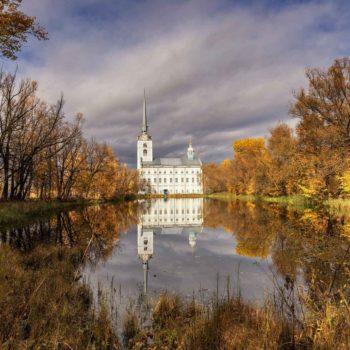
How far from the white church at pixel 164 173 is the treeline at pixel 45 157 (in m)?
60.1

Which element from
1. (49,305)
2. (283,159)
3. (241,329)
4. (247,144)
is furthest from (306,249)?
(247,144)

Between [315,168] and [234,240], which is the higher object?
[315,168]

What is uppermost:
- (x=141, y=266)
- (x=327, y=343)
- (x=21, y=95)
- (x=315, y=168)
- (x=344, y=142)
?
(x=21, y=95)

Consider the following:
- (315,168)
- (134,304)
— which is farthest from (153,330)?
(315,168)

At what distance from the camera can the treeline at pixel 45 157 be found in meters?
24.3

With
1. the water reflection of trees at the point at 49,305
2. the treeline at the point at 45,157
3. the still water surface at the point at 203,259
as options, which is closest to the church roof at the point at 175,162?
the treeline at the point at 45,157

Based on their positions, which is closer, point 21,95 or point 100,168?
point 21,95

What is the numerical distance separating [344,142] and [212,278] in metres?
23.8

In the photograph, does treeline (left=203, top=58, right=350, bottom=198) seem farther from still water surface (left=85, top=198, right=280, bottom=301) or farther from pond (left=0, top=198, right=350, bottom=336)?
still water surface (left=85, top=198, right=280, bottom=301)

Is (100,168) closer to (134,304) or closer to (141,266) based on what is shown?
(141,266)

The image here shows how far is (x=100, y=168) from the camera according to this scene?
47406mm

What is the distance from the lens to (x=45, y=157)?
86.8 ft

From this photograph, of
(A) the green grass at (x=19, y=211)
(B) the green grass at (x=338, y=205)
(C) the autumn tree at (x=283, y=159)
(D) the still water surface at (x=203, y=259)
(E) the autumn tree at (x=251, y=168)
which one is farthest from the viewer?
(E) the autumn tree at (x=251, y=168)

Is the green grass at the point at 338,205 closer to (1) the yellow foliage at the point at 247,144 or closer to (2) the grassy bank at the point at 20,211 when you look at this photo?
(2) the grassy bank at the point at 20,211
